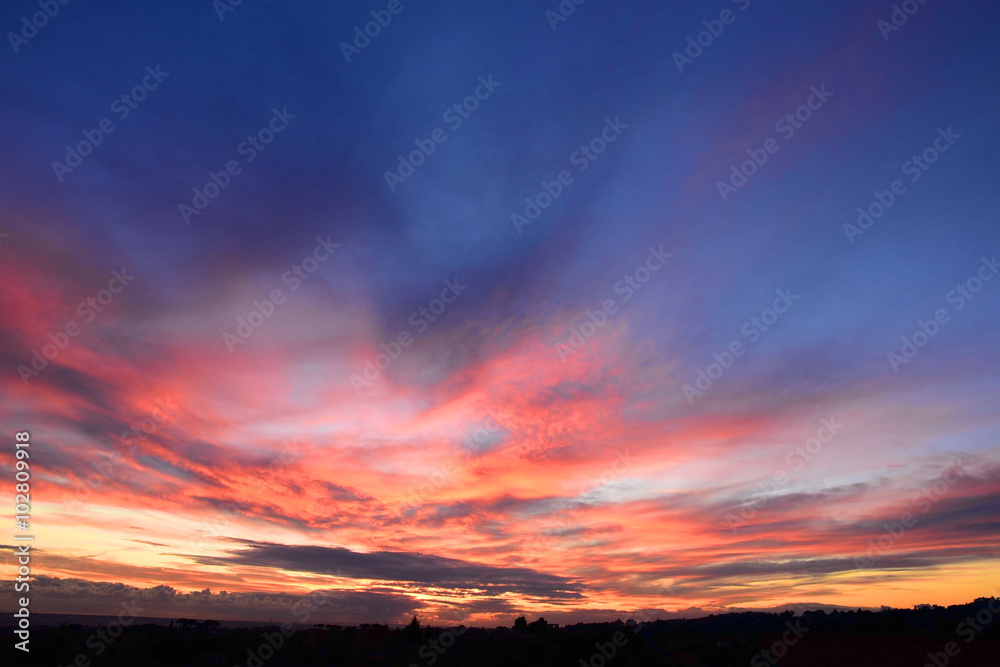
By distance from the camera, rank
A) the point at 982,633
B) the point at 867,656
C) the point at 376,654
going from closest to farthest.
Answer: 1. the point at 867,656
2. the point at 376,654
3. the point at 982,633

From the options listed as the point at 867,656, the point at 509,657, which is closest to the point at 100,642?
the point at 509,657

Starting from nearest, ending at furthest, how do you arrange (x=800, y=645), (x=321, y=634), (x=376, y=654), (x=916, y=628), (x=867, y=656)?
(x=867, y=656)
(x=800, y=645)
(x=376, y=654)
(x=321, y=634)
(x=916, y=628)

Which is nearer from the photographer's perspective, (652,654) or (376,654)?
(652,654)

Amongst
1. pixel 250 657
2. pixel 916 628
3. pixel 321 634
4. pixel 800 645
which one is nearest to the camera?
pixel 800 645

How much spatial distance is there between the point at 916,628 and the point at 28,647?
103m

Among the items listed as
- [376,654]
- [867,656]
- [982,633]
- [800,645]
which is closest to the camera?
[867,656]

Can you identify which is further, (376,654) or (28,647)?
(376,654)

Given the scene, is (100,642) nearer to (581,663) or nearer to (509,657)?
(509,657)

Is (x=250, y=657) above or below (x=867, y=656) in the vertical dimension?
below

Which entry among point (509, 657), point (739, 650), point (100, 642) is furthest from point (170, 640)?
point (739, 650)

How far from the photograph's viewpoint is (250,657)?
4859 centimetres

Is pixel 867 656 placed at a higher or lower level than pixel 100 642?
higher

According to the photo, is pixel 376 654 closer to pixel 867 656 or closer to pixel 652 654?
pixel 652 654

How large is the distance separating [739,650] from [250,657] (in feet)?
145
